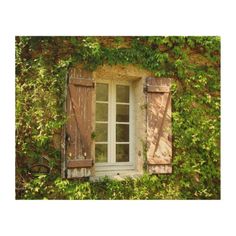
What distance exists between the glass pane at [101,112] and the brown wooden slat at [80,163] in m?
0.76

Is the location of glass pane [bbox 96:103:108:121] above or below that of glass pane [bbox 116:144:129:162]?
above

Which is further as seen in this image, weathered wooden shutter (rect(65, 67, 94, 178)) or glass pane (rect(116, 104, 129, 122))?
glass pane (rect(116, 104, 129, 122))

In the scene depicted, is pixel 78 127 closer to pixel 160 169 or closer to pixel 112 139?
pixel 112 139

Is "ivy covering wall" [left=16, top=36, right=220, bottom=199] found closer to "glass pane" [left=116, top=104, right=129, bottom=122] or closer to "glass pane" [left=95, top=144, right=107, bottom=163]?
"glass pane" [left=95, top=144, right=107, bottom=163]

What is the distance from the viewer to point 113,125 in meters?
4.73

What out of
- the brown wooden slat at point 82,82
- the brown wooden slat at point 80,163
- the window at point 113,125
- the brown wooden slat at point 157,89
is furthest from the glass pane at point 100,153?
the brown wooden slat at point 157,89

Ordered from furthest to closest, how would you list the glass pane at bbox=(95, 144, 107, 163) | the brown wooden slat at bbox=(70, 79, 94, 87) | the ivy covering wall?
the glass pane at bbox=(95, 144, 107, 163) < the brown wooden slat at bbox=(70, 79, 94, 87) < the ivy covering wall

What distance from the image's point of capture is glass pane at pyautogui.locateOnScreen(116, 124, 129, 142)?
4.79 meters

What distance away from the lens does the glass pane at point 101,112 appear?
4.66m

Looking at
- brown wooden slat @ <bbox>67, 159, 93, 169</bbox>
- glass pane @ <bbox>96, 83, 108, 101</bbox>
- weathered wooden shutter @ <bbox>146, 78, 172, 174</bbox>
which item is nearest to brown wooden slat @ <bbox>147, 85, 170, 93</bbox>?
weathered wooden shutter @ <bbox>146, 78, 172, 174</bbox>

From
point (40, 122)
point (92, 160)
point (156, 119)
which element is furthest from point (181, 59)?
point (40, 122)

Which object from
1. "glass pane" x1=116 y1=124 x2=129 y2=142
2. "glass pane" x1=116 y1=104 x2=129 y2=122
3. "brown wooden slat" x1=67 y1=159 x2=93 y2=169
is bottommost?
"brown wooden slat" x1=67 y1=159 x2=93 y2=169

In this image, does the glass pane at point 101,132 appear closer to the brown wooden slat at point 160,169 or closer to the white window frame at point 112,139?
the white window frame at point 112,139

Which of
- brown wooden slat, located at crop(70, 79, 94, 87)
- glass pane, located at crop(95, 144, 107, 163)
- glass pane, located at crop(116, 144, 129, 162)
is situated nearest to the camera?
brown wooden slat, located at crop(70, 79, 94, 87)
